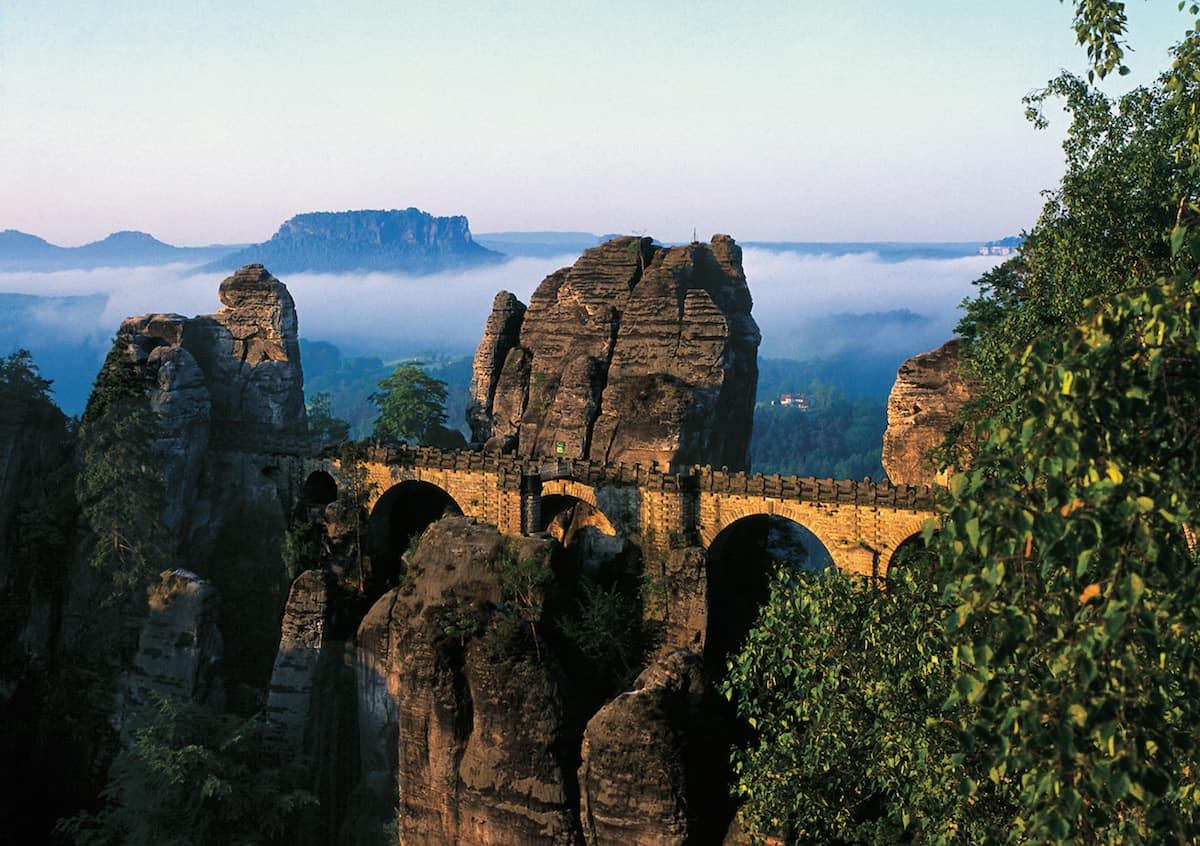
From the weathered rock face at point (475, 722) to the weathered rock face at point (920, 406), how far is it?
1954 centimetres

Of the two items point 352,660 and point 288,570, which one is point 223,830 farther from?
point 288,570

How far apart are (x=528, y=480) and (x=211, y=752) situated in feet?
54.0

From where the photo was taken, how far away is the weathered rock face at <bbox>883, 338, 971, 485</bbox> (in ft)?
148

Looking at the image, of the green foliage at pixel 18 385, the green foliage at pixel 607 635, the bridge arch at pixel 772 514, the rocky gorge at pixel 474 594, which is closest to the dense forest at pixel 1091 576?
the rocky gorge at pixel 474 594

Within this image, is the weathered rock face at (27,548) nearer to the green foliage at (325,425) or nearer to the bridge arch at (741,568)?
the green foliage at (325,425)

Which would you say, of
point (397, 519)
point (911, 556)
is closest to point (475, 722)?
point (911, 556)

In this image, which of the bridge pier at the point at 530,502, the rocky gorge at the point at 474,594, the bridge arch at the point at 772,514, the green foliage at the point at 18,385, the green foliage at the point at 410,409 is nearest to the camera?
the rocky gorge at the point at 474,594

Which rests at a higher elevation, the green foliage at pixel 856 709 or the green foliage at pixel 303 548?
the green foliage at pixel 856 709

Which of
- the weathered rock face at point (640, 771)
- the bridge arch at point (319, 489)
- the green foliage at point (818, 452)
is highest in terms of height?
the bridge arch at point (319, 489)

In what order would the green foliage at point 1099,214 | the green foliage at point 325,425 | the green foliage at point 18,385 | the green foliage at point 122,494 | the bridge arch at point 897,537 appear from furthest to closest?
1. the green foliage at point 325,425
2. the green foliage at point 18,385
3. the green foliage at point 122,494
4. the bridge arch at point 897,537
5. the green foliage at point 1099,214

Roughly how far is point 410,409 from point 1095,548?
61.5 metres

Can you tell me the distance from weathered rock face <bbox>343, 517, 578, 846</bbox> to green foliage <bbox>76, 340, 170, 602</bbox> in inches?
646

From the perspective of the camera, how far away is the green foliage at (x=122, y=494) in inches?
1829

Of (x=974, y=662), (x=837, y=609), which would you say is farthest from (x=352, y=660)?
(x=974, y=662)
